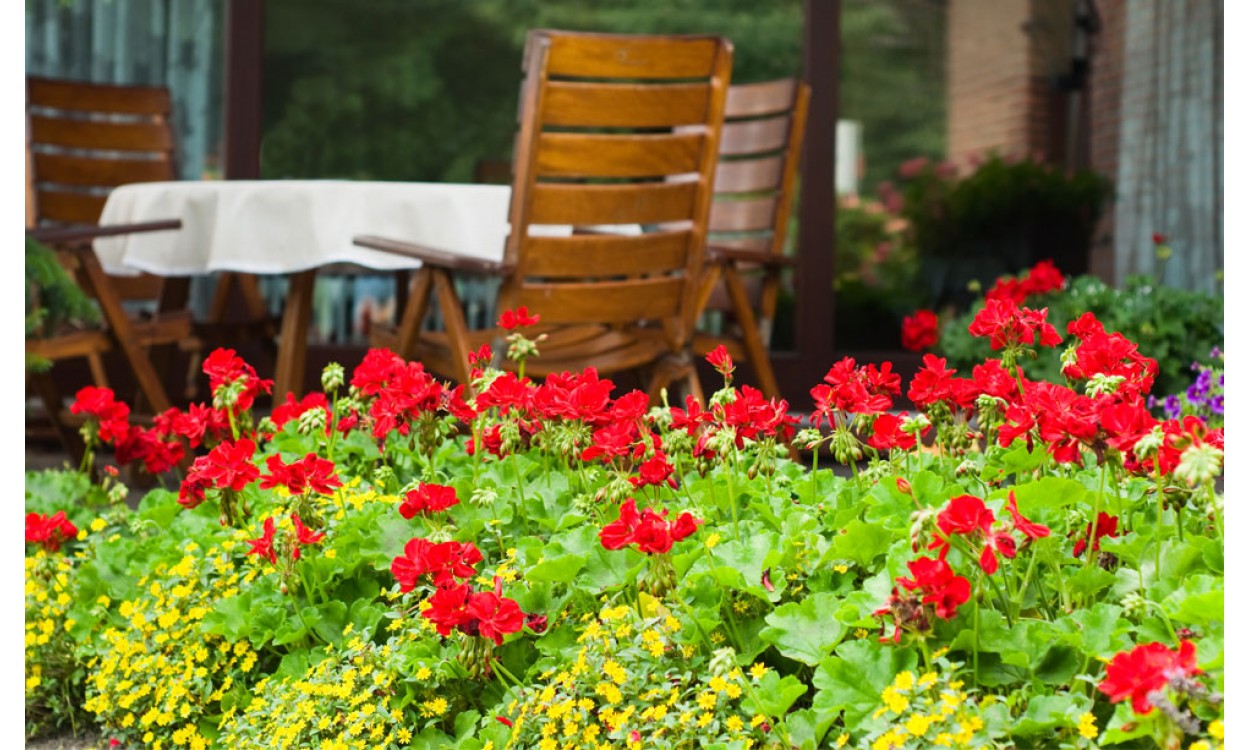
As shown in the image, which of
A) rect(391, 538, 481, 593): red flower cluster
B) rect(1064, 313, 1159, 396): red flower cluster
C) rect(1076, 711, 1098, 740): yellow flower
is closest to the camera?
rect(1076, 711, 1098, 740): yellow flower

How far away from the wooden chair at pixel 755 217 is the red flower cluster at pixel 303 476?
211 centimetres

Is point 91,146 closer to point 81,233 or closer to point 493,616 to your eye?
point 81,233

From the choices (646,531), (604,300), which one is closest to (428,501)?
(646,531)

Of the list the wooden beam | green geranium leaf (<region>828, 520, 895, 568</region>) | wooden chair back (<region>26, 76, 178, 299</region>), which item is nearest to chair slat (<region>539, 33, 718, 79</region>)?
green geranium leaf (<region>828, 520, 895, 568</region>)

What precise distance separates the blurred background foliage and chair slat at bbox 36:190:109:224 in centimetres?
159

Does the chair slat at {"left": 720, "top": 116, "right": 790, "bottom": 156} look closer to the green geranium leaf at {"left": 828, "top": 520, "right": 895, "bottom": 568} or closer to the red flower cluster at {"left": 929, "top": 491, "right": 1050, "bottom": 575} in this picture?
the green geranium leaf at {"left": 828, "top": 520, "right": 895, "bottom": 568}

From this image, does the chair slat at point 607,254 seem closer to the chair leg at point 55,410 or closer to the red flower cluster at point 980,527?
the chair leg at point 55,410

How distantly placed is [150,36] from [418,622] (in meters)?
5.44

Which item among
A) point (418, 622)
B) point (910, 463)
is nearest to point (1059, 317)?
point (910, 463)

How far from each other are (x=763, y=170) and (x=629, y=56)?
1.38 metres

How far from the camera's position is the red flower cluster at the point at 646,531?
1584 millimetres

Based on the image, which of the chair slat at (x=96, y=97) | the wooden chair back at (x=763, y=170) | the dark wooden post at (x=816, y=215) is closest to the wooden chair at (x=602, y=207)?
the wooden chair back at (x=763, y=170)

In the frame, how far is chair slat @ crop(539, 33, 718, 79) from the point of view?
3.24m
